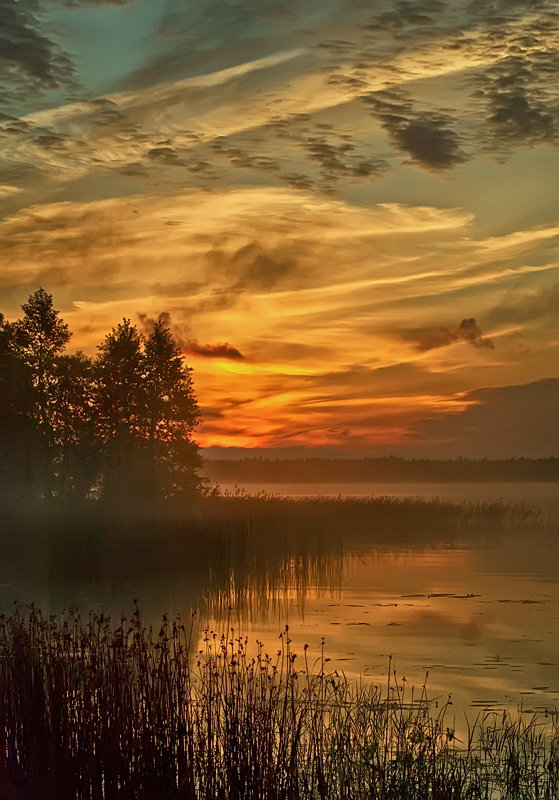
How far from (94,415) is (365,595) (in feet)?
107

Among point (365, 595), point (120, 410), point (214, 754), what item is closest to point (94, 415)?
point (120, 410)

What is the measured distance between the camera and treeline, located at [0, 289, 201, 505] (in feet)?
166

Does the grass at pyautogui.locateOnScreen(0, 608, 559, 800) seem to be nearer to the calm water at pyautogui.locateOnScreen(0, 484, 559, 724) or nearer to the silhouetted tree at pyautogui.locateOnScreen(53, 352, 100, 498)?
the calm water at pyautogui.locateOnScreen(0, 484, 559, 724)

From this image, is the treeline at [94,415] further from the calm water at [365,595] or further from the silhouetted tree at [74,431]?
the calm water at [365,595]

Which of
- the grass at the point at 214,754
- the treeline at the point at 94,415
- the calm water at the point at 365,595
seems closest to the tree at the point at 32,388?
the treeline at the point at 94,415

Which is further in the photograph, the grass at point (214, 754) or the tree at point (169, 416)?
the tree at point (169, 416)

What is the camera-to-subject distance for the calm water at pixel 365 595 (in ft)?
54.9

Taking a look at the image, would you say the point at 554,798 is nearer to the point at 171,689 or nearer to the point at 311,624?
the point at 171,689

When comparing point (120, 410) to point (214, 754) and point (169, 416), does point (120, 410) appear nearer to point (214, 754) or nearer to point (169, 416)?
point (169, 416)

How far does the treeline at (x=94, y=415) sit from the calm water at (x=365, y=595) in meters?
14.3

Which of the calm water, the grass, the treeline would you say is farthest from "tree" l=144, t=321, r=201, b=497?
the grass

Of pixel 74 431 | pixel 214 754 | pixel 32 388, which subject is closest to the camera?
pixel 214 754

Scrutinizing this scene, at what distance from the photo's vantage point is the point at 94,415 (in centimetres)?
5656

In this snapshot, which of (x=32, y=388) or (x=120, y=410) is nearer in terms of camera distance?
(x=32, y=388)
